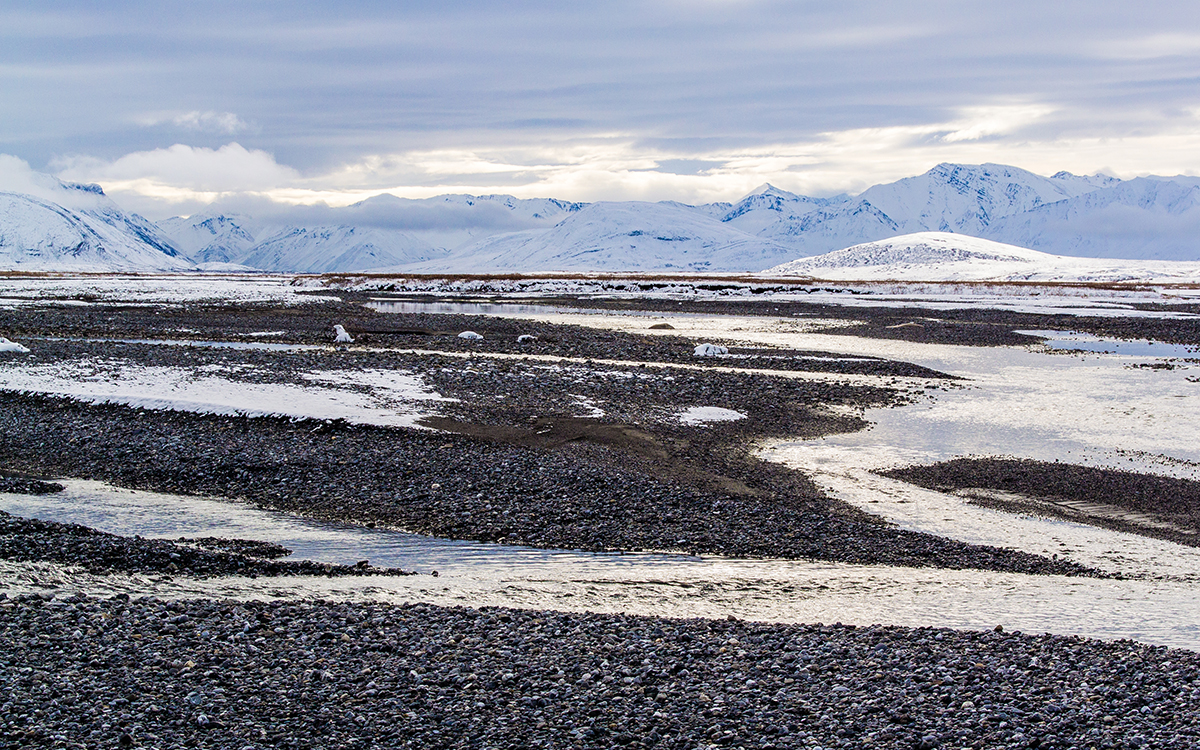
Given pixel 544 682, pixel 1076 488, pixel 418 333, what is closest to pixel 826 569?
pixel 544 682

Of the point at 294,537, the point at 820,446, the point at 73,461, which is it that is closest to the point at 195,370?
the point at 73,461

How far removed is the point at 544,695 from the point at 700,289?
4459 inches

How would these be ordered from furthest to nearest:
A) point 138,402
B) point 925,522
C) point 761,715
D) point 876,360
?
point 876,360 < point 138,402 < point 925,522 < point 761,715

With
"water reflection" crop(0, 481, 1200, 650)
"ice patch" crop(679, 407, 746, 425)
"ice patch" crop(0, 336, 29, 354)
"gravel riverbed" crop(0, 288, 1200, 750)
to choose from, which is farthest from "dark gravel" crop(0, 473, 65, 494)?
"ice patch" crop(0, 336, 29, 354)

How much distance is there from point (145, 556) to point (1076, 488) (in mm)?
18289

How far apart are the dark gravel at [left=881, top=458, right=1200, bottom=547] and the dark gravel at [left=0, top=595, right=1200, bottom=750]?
7.41 meters

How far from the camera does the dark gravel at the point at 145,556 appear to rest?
13.4 m

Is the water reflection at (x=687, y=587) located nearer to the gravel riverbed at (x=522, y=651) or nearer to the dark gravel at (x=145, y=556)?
the dark gravel at (x=145, y=556)

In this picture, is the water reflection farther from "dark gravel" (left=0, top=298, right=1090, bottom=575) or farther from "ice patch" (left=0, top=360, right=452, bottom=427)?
"ice patch" (left=0, top=360, right=452, bottom=427)

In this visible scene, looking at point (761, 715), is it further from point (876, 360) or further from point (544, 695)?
point (876, 360)

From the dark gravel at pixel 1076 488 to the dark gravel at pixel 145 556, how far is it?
1276cm

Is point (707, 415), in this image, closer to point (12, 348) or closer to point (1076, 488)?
point (1076, 488)

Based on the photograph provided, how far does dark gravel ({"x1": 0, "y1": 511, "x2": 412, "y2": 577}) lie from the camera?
43.8 ft

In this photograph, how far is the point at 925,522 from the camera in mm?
17000
